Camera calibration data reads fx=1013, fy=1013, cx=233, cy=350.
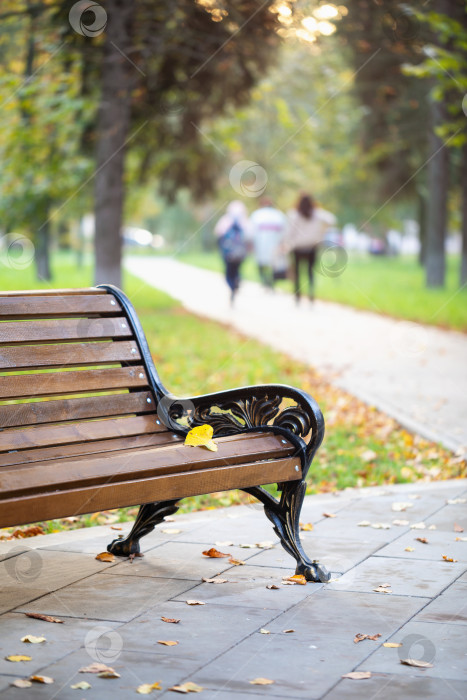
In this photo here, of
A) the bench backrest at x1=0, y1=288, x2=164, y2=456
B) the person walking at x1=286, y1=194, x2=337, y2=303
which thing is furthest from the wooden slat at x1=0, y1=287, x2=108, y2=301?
the person walking at x1=286, y1=194, x2=337, y2=303

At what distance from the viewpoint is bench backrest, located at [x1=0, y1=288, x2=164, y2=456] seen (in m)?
3.96

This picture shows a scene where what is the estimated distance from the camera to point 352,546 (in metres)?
4.59

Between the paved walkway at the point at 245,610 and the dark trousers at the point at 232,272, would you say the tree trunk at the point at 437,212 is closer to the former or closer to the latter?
the dark trousers at the point at 232,272

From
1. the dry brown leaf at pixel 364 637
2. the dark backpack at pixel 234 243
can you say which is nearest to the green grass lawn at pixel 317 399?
the dark backpack at pixel 234 243

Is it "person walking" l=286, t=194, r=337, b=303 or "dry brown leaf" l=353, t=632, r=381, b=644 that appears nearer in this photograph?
"dry brown leaf" l=353, t=632, r=381, b=644

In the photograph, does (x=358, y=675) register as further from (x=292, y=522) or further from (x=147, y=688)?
(x=292, y=522)

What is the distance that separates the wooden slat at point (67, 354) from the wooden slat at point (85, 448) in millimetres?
368

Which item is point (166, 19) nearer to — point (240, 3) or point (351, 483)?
point (240, 3)

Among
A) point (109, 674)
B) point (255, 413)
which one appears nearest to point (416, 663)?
point (109, 674)

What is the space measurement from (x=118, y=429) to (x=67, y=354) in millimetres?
384

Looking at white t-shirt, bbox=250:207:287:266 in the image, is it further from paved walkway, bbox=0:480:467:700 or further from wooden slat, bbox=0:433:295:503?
wooden slat, bbox=0:433:295:503

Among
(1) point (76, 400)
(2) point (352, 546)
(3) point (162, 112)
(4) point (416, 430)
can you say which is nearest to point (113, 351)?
(1) point (76, 400)

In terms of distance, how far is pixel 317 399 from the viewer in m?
8.88

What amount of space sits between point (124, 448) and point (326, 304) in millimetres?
15206
